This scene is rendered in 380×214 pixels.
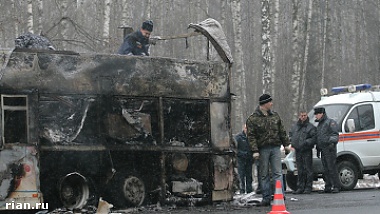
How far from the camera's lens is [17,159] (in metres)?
12.0

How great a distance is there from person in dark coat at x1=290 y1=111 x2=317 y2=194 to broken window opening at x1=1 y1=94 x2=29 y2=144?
8627mm

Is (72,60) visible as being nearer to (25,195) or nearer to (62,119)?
(62,119)

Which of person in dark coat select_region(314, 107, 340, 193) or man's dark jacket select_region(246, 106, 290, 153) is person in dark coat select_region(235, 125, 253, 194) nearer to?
person in dark coat select_region(314, 107, 340, 193)

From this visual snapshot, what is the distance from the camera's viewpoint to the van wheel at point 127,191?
13.0m

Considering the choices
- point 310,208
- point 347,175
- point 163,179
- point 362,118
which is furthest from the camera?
point 362,118

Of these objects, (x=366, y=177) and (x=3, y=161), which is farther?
(x=366, y=177)

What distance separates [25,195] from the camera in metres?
12.0

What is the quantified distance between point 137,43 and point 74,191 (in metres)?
2.98

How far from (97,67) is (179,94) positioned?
153cm

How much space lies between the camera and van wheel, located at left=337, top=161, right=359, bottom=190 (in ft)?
66.2

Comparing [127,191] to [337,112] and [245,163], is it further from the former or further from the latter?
[337,112]

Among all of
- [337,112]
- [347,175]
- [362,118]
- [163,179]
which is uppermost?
[337,112]

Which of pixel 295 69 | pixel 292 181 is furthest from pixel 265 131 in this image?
pixel 295 69

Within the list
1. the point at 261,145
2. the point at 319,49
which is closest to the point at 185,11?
the point at 319,49
